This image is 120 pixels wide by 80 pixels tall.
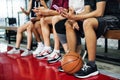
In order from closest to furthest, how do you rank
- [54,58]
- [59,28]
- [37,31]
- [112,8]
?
1. [112,8]
2. [59,28]
3. [54,58]
4. [37,31]

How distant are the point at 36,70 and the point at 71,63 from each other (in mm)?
Answer: 556

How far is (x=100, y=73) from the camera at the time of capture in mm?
2113

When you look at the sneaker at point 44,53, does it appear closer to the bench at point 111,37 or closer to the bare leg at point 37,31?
the bare leg at point 37,31

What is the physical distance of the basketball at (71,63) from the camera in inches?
78.8

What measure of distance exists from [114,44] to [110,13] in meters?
1.85

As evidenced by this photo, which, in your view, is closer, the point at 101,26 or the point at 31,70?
the point at 101,26

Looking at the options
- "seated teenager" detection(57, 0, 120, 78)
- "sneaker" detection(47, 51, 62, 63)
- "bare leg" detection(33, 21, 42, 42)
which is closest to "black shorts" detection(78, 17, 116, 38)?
"seated teenager" detection(57, 0, 120, 78)

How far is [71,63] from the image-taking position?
2018 mm

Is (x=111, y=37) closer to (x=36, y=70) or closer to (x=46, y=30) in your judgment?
(x=36, y=70)

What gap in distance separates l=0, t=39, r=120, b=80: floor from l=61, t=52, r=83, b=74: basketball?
2.8 inches

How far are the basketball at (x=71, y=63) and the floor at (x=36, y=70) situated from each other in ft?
0.23

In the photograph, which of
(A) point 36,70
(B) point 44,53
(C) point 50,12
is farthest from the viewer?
(B) point 44,53

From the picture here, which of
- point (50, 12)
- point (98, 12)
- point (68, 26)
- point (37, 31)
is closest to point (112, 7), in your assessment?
point (98, 12)

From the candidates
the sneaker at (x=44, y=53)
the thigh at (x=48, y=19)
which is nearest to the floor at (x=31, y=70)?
the sneaker at (x=44, y=53)
